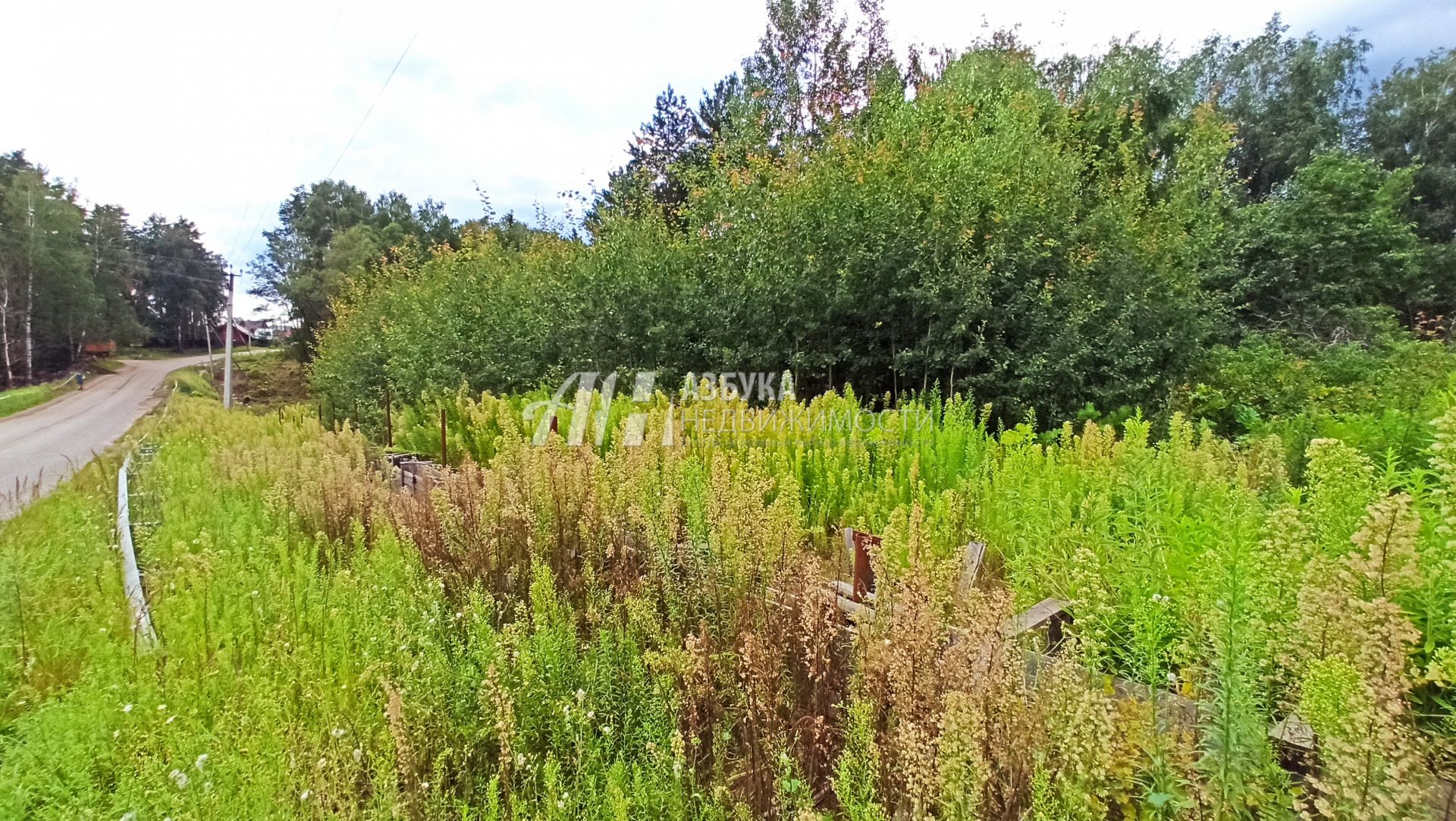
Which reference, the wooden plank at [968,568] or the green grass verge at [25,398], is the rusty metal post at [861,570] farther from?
the green grass verge at [25,398]

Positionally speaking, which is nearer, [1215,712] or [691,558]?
[1215,712]

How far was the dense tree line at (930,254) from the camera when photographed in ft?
19.8

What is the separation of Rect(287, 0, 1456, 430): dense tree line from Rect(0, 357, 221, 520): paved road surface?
195 inches

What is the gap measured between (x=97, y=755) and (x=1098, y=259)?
733 cm

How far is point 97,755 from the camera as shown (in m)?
2.15

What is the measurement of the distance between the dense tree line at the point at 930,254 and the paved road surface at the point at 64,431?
16.3ft

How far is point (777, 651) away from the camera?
1.71 m

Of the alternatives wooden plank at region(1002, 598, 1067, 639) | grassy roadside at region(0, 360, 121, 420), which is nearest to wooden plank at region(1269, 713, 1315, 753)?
wooden plank at region(1002, 598, 1067, 639)

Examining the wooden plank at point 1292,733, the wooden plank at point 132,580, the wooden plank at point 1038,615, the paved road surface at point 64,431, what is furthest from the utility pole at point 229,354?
the wooden plank at point 1292,733

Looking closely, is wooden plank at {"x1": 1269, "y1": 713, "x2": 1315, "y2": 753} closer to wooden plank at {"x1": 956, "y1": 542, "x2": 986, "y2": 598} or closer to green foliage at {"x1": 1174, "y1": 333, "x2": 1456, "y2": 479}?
wooden plank at {"x1": 956, "y1": 542, "x2": 986, "y2": 598}

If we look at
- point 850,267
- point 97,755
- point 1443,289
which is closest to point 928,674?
point 97,755

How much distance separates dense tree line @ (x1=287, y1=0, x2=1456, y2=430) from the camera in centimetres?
603

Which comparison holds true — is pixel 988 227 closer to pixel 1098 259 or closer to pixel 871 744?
pixel 1098 259

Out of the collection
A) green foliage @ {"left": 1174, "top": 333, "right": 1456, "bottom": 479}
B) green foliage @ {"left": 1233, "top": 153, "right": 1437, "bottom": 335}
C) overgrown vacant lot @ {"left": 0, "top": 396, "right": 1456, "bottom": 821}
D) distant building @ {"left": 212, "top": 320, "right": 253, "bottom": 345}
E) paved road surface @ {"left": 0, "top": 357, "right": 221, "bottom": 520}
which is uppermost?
green foliage @ {"left": 1233, "top": 153, "right": 1437, "bottom": 335}
